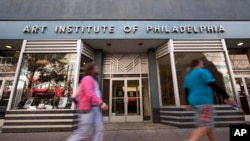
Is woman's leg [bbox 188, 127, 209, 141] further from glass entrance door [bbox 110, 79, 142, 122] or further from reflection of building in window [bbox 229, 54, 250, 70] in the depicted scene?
reflection of building in window [bbox 229, 54, 250, 70]

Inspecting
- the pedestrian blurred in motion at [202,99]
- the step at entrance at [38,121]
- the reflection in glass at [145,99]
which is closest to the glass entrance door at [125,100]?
the reflection in glass at [145,99]

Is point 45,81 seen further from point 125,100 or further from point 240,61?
point 240,61

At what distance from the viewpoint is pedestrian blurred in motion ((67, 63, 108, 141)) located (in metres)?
2.87

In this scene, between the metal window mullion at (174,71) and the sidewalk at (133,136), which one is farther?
the metal window mullion at (174,71)

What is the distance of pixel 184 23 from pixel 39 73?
730cm

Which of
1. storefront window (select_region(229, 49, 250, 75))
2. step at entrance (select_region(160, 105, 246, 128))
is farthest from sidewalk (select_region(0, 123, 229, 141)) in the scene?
storefront window (select_region(229, 49, 250, 75))

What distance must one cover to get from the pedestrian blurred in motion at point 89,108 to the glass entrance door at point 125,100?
6.63m

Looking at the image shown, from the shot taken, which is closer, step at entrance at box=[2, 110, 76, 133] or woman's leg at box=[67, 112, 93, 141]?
woman's leg at box=[67, 112, 93, 141]

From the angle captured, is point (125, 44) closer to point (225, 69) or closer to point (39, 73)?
point (39, 73)

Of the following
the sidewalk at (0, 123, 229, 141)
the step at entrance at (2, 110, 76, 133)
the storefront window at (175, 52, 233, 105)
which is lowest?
the sidewalk at (0, 123, 229, 141)

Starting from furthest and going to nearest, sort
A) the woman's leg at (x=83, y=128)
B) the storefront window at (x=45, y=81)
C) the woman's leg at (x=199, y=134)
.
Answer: the storefront window at (x=45, y=81)
the woman's leg at (x=83, y=128)
the woman's leg at (x=199, y=134)

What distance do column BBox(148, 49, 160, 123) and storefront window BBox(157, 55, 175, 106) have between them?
0.29 metres

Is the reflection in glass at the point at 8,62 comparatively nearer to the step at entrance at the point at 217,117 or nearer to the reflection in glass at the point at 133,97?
the reflection in glass at the point at 133,97

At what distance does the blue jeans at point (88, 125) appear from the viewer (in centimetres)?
287
